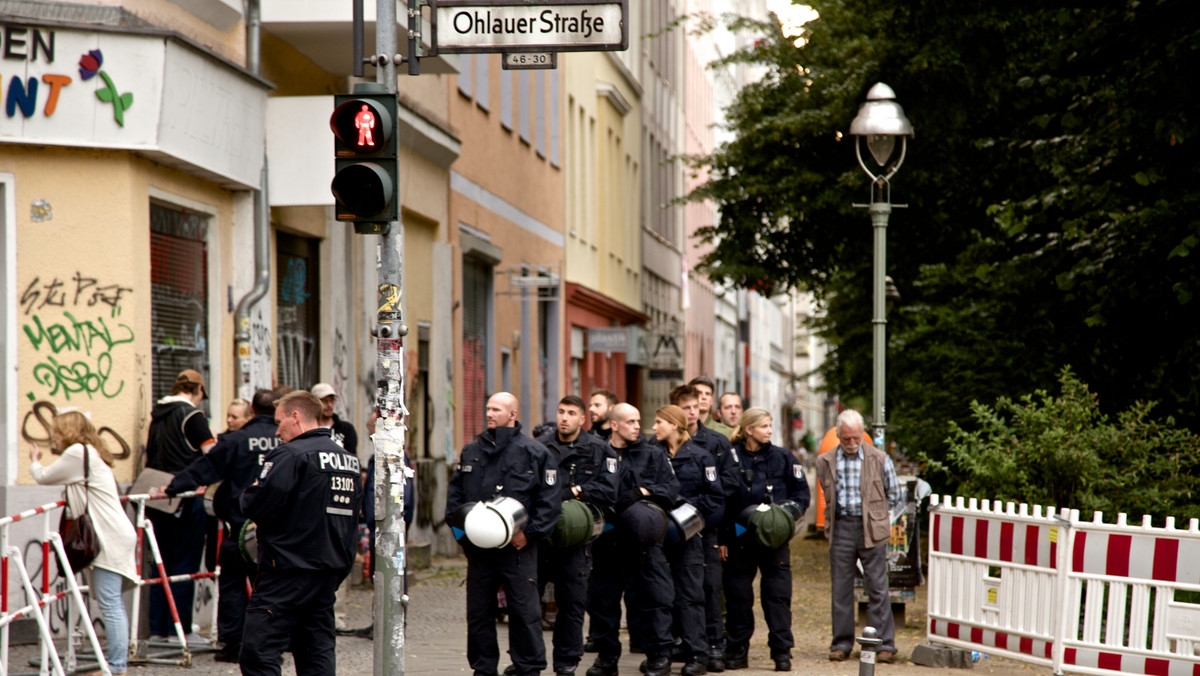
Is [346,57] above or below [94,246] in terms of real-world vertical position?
above

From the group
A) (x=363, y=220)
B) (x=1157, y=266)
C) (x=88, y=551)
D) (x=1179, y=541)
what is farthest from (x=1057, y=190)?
(x=88, y=551)

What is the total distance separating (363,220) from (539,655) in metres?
3.08

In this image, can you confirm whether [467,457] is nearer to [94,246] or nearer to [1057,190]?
[94,246]

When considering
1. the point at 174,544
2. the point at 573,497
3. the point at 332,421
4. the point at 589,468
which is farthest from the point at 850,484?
the point at 174,544

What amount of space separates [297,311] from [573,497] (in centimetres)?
692

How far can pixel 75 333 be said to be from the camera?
13086 millimetres

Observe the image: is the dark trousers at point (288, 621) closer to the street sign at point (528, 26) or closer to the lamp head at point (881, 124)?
the street sign at point (528, 26)

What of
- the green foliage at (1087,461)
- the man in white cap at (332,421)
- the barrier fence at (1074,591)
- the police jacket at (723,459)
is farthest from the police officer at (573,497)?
the green foliage at (1087,461)

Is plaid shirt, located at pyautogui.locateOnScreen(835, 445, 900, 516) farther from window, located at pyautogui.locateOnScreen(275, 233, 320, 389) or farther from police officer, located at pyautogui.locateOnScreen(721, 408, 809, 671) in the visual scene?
window, located at pyautogui.locateOnScreen(275, 233, 320, 389)


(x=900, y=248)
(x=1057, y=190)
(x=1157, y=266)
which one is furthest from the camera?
(x=900, y=248)

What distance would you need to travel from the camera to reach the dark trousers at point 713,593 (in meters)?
12.9

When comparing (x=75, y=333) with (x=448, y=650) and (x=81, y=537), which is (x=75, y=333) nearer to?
(x=81, y=537)

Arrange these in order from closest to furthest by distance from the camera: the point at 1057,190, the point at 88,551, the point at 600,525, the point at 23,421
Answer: the point at 88,551
the point at 600,525
the point at 23,421
the point at 1057,190

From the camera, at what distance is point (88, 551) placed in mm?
10672
